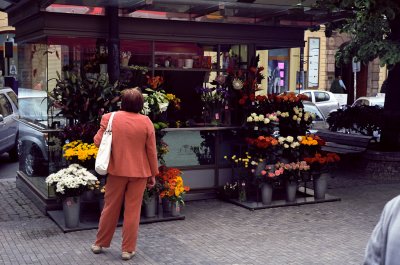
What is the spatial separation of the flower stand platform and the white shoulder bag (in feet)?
5.19

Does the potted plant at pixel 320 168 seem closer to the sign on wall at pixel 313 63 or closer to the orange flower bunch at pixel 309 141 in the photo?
the orange flower bunch at pixel 309 141

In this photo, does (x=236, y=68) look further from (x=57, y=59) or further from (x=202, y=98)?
(x=57, y=59)

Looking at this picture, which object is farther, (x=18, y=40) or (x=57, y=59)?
(x=18, y=40)

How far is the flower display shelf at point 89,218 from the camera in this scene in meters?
7.47

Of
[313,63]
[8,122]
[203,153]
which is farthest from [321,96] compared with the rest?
[203,153]

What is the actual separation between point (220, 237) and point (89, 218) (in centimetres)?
191

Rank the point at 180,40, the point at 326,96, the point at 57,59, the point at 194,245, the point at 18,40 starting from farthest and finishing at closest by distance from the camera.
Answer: the point at 326,96
the point at 18,40
the point at 180,40
the point at 57,59
the point at 194,245

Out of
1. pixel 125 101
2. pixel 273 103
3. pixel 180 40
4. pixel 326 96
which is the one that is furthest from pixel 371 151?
pixel 326 96

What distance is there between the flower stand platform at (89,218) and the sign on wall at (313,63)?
92.4ft

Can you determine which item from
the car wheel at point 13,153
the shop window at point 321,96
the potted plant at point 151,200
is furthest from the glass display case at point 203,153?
the shop window at point 321,96

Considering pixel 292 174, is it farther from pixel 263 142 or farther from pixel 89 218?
pixel 89 218

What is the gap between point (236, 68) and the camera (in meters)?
9.69

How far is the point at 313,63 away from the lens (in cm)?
3509

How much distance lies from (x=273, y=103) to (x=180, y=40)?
1767mm
